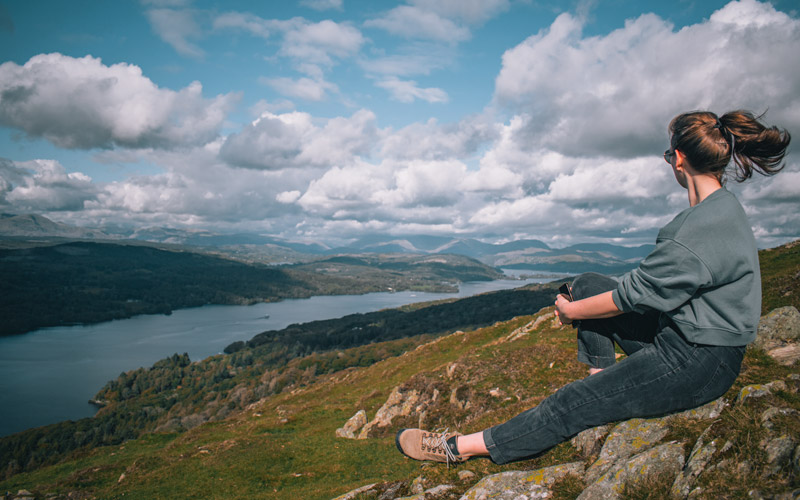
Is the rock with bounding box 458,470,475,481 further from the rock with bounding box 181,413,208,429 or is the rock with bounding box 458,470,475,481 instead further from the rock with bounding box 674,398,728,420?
the rock with bounding box 181,413,208,429

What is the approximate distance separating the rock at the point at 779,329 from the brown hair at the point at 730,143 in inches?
302

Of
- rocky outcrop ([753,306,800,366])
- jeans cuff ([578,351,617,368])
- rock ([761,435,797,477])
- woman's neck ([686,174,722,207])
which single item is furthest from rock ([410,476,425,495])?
rocky outcrop ([753,306,800,366])

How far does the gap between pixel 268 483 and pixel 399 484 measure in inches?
459

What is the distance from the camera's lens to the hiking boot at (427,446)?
564 centimetres

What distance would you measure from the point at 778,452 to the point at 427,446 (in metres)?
4.01

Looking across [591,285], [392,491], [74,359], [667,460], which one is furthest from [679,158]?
[74,359]

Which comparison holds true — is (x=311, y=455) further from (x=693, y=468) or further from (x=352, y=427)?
(x=693, y=468)

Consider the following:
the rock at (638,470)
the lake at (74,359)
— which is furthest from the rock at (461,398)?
the lake at (74,359)

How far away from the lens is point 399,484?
22.8ft

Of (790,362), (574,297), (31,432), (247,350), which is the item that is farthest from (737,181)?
(247,350)

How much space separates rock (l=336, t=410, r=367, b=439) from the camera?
73.7 feet

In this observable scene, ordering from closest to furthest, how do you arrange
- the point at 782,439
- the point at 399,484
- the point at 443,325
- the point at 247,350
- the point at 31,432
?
the point at 782,439 → the point at 399,484 → the point at 31,432 → the point at 247,350 → the point at 443,325

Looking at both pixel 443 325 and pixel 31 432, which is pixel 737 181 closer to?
pixel 31 432

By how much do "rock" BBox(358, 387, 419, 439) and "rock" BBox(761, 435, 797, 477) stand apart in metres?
18.5
